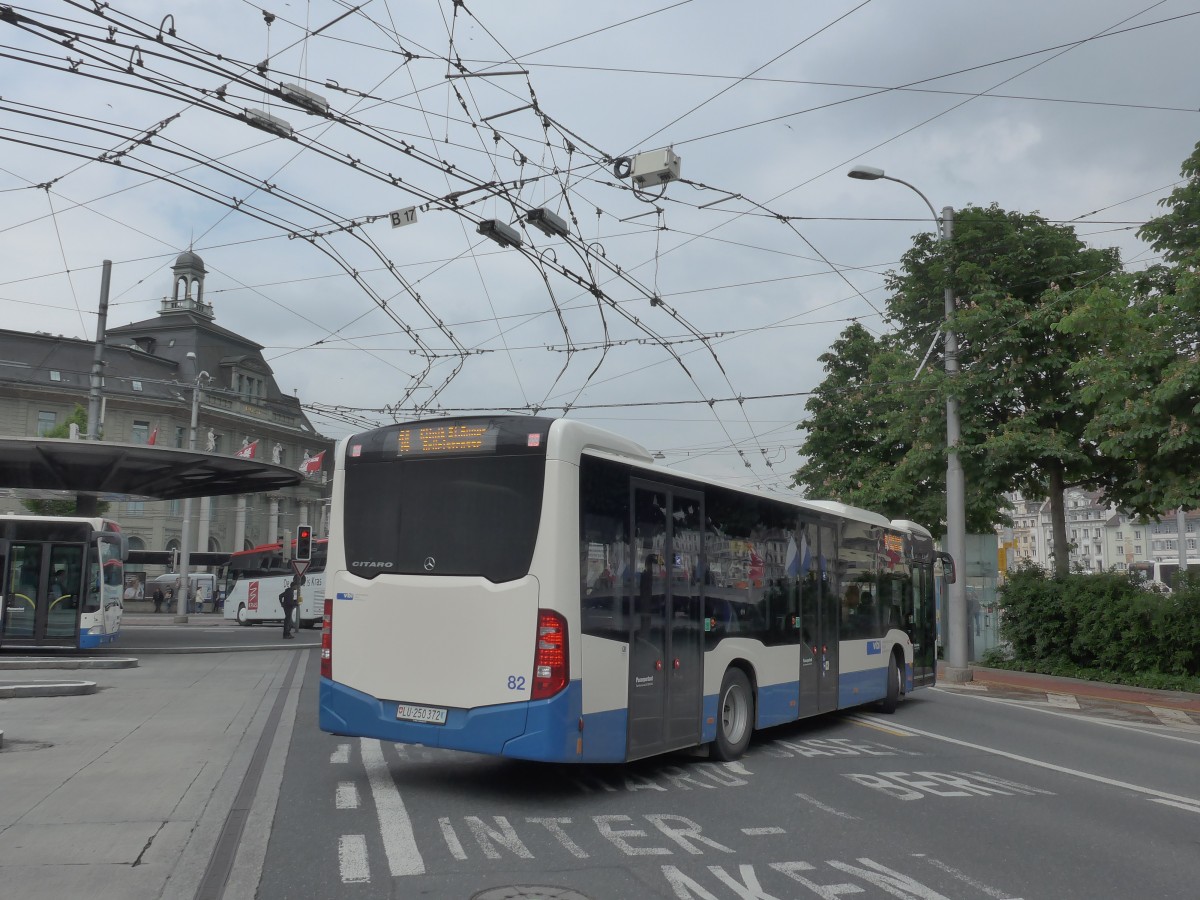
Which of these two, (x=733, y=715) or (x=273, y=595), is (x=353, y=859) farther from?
(x=273, y=595)

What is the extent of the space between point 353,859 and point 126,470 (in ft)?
68.2

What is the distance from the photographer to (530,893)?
5.93 m

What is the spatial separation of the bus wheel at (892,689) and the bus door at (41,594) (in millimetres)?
16652

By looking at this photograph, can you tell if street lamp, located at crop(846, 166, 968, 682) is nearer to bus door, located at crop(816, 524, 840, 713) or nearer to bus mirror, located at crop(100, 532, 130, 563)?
bus door, located at crop(816, 524, 840, 713)

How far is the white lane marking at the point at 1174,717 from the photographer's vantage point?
16.8m

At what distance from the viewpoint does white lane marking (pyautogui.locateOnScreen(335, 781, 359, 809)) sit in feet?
26.8

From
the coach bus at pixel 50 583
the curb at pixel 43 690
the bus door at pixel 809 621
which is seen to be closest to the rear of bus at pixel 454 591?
the bus door at pixel 809 621

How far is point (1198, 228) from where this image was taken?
59.1 feet

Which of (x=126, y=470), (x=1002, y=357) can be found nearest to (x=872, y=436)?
(x=1002, y=357)

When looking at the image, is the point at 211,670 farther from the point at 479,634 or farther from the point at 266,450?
the point at 266,450

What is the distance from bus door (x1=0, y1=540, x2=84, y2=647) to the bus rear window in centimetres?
1661

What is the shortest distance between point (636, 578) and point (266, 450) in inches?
2737

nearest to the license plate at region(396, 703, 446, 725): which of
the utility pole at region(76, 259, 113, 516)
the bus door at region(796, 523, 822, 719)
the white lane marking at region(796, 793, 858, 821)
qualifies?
the white lane marking at region(796, 793, 858, 821)

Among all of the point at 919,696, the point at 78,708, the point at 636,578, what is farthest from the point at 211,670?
the point at 636,578
